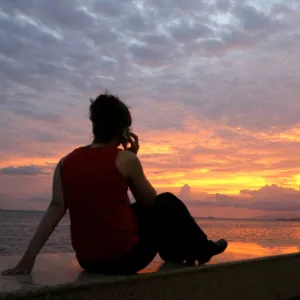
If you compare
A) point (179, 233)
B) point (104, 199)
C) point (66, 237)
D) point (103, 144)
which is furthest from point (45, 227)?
point (66, 237)

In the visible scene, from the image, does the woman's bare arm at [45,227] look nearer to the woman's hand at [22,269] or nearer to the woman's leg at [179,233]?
the woman's hand at [22,269]

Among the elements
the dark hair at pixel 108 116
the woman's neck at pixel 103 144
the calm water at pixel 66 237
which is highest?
the dark hair at pixel 108 116

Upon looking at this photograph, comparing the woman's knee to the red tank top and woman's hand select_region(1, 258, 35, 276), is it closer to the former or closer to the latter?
the red tank top

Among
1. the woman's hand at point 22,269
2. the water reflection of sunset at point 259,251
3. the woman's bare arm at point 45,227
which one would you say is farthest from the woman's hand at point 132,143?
the water reflection of sunset at point 259,251

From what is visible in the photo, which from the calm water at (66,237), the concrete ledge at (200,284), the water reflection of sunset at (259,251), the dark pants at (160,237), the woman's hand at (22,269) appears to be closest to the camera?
the concrete ledge at (200,284)

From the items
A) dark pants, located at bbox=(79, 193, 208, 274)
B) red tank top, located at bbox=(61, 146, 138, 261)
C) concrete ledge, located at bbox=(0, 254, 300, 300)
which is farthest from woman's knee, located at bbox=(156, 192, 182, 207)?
concrete ledge, located at bbox=(0, 254, 300, 300)

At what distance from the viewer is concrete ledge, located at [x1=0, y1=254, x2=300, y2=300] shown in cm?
220

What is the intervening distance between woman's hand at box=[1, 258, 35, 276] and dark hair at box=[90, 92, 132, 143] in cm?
92

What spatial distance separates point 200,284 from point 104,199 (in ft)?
2.97

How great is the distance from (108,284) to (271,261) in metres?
1.96

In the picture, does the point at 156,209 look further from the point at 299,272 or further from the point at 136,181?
the point at 299,272

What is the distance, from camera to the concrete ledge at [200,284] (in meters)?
2.20

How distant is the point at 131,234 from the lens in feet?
9.53

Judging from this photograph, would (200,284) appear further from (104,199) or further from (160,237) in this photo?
(104,199)
